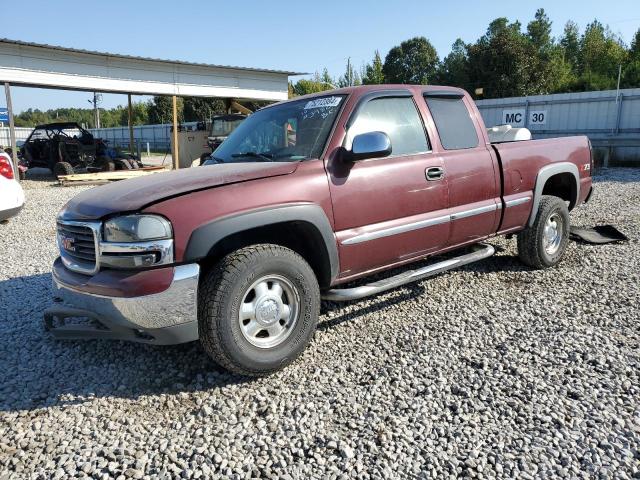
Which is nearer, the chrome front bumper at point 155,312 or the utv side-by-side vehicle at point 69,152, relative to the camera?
the chrome front bumper at point 155,312

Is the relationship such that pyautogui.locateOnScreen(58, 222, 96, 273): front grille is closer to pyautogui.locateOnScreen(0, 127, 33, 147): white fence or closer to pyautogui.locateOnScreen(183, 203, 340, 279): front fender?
pyautogui.locateOnScreen(183, 203, 340, 279): front fender

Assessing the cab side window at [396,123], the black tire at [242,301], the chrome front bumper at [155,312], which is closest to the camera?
the chrome front bumper at [155,312]

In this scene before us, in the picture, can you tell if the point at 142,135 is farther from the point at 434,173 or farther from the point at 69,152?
the point at 434,173

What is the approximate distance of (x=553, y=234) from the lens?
542 centimetres

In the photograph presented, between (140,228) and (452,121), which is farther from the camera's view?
(452,121)

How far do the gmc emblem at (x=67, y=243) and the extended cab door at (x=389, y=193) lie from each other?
1.76 metres

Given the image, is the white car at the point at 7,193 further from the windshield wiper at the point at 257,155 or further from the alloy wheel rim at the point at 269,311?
the alloy wheel rim at the point at 269,311

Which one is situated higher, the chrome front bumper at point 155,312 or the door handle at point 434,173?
the door handle at point 434,173

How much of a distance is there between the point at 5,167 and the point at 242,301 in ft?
17.9

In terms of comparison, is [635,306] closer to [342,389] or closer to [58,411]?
[342,389]

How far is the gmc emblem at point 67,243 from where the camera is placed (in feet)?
10.4

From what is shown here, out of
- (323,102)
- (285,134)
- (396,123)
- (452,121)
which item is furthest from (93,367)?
(452,121)

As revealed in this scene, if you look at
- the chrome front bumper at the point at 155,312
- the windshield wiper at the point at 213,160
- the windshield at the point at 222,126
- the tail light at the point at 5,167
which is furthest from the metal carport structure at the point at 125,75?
the chrome front bumper at the point at 155,312

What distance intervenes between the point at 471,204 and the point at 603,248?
2.90 meters
